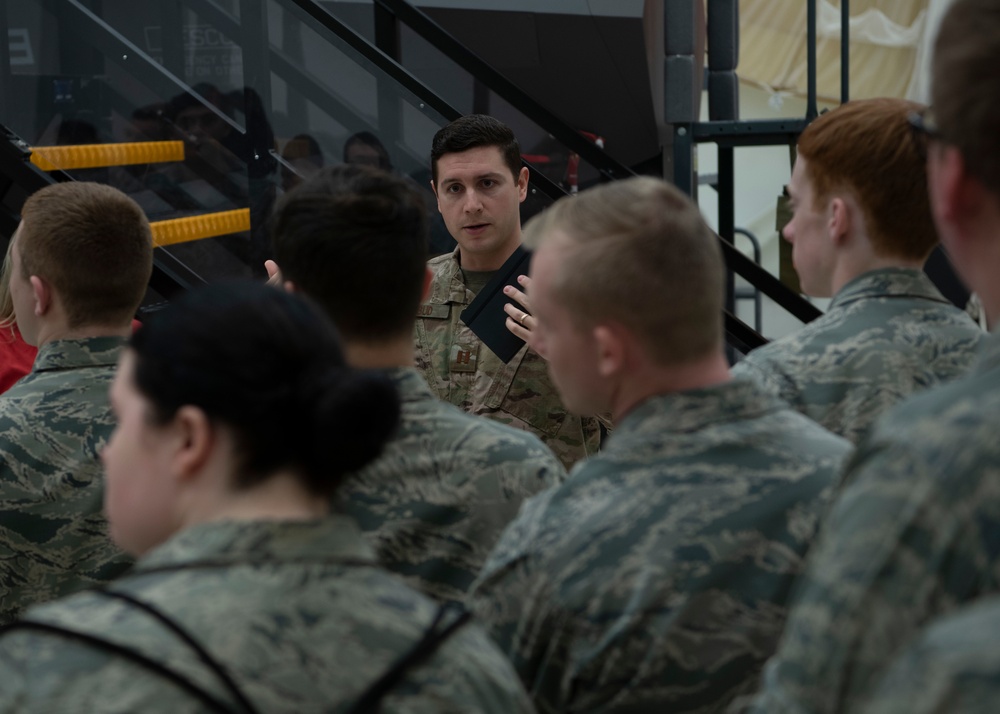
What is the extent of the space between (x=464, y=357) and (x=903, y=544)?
2205 mm

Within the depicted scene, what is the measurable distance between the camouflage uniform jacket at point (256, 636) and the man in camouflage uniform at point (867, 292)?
84 centimetres

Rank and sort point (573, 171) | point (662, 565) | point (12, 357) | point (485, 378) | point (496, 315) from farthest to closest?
point (573, 171), point (485, 378), point (12, 357), point (496, 315), point (662, 565)

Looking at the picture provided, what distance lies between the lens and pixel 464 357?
120 inches

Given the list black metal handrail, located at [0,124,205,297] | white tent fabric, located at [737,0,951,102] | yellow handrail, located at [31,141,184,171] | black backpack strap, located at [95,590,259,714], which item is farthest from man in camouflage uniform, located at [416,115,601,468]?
white tent fabric, located at [737,0,951,102]

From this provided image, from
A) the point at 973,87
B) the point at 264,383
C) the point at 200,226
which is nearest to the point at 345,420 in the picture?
the point at 264,383

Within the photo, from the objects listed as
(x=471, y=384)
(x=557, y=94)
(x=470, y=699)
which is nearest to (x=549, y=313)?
(x=470, y=699)

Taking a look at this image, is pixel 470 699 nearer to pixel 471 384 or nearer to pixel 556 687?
pixel 556 687

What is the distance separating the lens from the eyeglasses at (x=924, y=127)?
3.27 ft

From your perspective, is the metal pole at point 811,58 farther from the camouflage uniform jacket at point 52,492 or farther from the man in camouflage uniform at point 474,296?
the camouflage uniform jacket at point 52,492

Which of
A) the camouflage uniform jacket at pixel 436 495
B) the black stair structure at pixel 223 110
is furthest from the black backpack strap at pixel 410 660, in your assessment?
the black stair structure at pixel 223 110

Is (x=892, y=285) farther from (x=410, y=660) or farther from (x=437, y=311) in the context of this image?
(x=437, y=311)

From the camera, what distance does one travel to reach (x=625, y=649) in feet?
4.25

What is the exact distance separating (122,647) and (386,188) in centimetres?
83

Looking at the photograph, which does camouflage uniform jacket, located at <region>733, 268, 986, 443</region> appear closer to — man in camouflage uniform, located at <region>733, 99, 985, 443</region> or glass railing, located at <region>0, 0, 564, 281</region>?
man in camouflage uniform, located at <region>733, 99, 985, 443</region>
